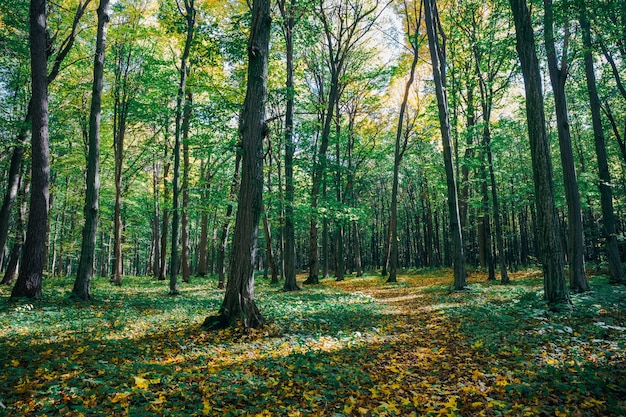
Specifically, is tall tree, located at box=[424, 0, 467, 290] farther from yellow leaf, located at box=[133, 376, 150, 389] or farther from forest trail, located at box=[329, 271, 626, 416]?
yellow leaf, located at box=[133, 376, 150, 389]

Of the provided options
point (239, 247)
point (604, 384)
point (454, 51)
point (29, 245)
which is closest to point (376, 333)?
point (239, 247)

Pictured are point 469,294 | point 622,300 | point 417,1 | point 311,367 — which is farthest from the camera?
point 417,1

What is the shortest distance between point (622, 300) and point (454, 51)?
586 inches

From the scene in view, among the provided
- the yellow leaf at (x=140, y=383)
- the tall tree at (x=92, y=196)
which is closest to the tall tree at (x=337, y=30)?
the tall tree at (x=92, y=196)

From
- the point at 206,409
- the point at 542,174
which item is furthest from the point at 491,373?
the point at 542,174

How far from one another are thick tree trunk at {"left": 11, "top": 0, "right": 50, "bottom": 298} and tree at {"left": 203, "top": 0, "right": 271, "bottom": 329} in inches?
235

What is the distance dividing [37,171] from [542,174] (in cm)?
1343

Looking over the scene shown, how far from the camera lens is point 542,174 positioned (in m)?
8.20

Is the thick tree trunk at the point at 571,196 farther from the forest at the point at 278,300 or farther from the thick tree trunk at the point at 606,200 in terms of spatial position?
the thick tree trunk at the point at 606,200

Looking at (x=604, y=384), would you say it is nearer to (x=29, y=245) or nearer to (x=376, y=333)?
(x=376, y=333)

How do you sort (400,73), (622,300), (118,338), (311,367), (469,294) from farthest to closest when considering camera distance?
(400,73) → (469,294) → (622,300) → (118,338) → (311,367)

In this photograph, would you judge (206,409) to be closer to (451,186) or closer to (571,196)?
(571,196)

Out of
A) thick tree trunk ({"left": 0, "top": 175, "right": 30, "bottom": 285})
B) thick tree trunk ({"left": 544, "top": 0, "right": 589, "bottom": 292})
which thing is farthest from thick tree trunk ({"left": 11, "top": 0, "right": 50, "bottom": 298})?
thick tree trunk ({"left": 544, "top": 0, "right": 589, "bottom": 292})

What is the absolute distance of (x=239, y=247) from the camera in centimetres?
698
